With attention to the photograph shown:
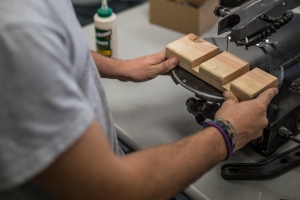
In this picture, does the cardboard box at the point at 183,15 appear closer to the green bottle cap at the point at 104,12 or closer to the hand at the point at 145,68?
the green bottle cap at the point at 104,12

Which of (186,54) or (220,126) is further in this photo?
(186,54)

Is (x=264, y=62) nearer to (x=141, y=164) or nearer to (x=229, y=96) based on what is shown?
(x=229, y=96)

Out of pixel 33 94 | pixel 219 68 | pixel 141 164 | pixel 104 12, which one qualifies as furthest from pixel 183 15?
pixel 33 94

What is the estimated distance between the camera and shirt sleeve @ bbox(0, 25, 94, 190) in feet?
1.86

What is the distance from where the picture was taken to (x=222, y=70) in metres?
0.98

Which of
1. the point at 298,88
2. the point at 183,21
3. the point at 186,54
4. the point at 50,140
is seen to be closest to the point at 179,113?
the point at 186,54

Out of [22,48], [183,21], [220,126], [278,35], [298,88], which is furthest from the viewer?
[183,21]

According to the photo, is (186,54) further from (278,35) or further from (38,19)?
(38,19)

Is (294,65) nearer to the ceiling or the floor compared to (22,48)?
nearer to the floor

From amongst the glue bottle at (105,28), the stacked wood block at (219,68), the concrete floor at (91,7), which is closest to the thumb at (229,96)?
the stacked wood block at (219,68)

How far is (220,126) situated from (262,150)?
29 centimetres

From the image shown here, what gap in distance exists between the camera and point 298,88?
1072 millimetres

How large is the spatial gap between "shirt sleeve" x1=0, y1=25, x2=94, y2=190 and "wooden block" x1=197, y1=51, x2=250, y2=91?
46 cm

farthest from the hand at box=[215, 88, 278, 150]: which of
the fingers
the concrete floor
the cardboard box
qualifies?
the concrete floor
